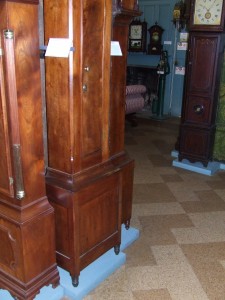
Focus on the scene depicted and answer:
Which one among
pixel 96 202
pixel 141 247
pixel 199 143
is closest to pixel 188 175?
pixel 199 143

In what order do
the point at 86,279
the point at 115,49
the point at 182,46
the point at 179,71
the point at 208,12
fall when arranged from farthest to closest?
1. the point at 179,71
2. the point at 182,46
3. the point at 208,12
4. the point at 86,279
5. the point at 115,49

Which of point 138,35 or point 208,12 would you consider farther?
point 138,35

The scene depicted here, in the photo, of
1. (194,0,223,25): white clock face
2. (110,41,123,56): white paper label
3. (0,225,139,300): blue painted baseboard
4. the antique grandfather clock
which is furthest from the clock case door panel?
(0,225,139,300): blue painted baseboard

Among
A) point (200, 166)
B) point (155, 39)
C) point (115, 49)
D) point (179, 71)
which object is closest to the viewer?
point (115, 49)

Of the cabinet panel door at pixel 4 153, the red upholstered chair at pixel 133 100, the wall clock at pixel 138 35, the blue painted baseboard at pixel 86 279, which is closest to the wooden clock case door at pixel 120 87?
the blue painted baseboard at pixel 86 279

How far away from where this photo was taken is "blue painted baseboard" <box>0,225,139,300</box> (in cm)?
192

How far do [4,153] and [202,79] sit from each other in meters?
2.74

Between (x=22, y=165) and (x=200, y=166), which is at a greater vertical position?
(x=22, y=165)

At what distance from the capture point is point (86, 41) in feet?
5.60

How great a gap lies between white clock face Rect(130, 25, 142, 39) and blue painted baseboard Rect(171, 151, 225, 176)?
11.8ft

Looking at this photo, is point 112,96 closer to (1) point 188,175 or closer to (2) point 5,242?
(2) point 5,242

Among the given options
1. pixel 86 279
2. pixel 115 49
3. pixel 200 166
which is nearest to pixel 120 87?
pixel 115 49

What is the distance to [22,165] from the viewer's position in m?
1.63

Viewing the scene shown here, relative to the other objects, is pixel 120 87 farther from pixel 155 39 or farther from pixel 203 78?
pixel 155 39
